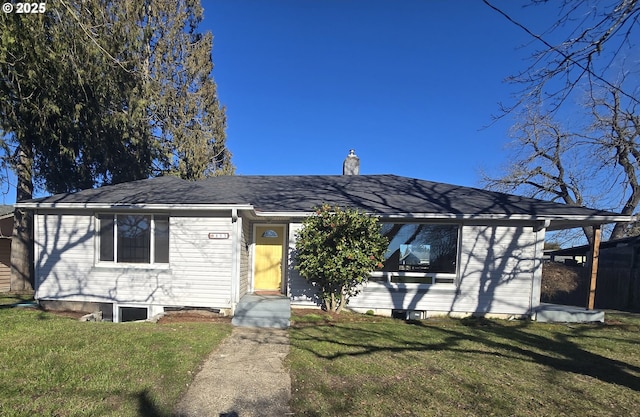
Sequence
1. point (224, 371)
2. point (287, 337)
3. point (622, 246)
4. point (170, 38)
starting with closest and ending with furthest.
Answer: point (224, 371), point (287, 337), point (622, 246), point (170, 38)

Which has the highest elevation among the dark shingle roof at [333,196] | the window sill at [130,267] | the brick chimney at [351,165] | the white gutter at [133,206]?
the brick chimney at [351,165]

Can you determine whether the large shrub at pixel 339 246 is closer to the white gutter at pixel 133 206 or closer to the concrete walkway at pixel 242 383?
the white gutter at pixel 133 206

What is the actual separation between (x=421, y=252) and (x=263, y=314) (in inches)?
169

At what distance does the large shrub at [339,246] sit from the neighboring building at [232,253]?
610mm

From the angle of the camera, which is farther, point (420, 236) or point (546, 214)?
point (420, 236)

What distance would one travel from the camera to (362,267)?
752cm

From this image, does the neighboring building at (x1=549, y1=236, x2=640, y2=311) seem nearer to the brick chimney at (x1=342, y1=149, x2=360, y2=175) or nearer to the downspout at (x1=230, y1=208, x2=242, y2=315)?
the brick chimney at (x1=342, y1=149, x2=360, y2=175)

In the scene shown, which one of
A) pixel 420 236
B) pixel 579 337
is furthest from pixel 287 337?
pixel 579 337

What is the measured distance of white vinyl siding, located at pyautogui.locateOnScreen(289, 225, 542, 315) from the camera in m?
8.09

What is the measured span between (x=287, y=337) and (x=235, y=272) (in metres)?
2.26

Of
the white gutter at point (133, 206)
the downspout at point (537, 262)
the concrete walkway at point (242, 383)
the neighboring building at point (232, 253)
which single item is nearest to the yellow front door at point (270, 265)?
the neighboring building at point (232, 253)

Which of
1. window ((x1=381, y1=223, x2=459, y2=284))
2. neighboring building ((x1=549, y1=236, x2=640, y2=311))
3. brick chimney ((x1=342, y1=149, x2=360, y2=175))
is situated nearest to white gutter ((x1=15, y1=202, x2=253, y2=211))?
window ((x1=381, y1=223, x2=459, y2=284))

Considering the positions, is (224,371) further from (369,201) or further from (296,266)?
(369,201)

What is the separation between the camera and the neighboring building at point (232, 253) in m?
7.79
